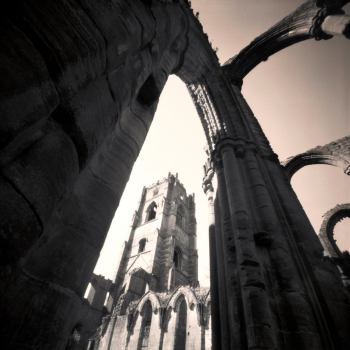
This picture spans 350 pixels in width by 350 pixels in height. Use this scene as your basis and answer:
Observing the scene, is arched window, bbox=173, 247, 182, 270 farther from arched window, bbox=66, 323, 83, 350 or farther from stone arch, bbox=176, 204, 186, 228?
arched window, bbox=66, 323, 83, 350

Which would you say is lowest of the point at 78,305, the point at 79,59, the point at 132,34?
the point at 78,305

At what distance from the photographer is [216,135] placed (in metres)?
4.91

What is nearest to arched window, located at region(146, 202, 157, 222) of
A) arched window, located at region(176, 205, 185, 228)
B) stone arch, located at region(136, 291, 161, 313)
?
arched window, located at region(176, 205, 185, 228)

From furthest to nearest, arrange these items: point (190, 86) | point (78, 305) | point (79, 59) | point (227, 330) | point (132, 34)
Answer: point (190, 86), point (227, 330), point (132, 34), point (78, 305), point (79, 59)

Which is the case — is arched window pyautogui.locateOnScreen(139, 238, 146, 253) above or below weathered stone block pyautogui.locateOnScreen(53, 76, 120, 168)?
above

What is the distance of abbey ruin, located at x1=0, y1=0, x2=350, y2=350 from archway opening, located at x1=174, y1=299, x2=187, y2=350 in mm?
10155

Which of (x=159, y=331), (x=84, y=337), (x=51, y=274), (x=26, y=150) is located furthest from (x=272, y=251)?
(x=84, y=337)

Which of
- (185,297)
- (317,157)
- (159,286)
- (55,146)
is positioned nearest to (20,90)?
(55,146)

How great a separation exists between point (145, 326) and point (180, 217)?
545 inches

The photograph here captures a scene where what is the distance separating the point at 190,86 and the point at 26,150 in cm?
699

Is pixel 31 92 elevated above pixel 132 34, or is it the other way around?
pixel 132 34

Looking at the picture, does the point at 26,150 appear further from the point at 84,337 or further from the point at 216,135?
the point at 84,337

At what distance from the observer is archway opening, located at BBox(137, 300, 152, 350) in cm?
1167

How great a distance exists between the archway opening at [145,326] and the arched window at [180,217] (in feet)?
36.7
